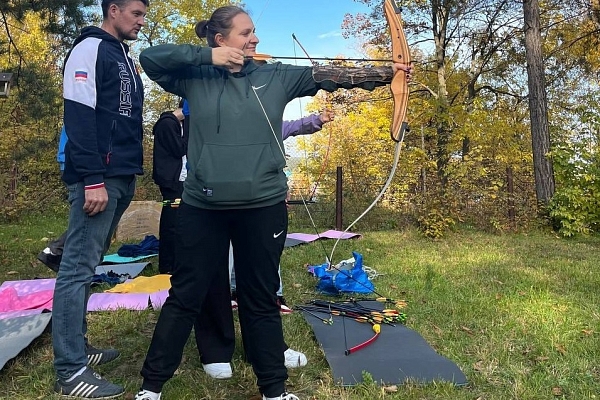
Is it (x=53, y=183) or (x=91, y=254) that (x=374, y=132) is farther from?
(x=91, y=254)

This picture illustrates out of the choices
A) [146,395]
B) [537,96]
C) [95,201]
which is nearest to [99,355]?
[146,395]

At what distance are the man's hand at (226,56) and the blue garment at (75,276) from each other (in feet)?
2.40

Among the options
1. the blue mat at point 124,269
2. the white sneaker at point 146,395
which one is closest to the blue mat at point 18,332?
the white sneaker at point 146,395

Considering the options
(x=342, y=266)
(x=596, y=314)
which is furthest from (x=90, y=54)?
(x=596, y=314)

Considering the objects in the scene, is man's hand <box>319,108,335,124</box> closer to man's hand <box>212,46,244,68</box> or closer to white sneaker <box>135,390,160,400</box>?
man's hand <box>212,46,244,68</box>

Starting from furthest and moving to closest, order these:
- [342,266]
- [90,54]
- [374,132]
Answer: [374,132] → [342,266] → [90,54]

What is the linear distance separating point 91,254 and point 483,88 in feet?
47.8

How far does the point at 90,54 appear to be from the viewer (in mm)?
2105

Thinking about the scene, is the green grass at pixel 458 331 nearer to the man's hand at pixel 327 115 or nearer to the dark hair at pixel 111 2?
the man's hand at pixel 327 115

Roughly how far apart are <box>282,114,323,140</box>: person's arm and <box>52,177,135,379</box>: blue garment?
105cm

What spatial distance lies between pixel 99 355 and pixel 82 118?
1221 millimetres

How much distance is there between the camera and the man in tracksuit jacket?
2047 millimetres

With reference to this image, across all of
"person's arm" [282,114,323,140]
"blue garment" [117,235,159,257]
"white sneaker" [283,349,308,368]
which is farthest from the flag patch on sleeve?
"blue garment" [117,235,159,257]

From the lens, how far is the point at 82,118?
2035 millimetres
